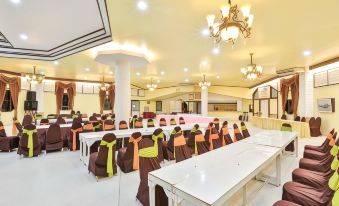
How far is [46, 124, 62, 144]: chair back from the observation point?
541cm

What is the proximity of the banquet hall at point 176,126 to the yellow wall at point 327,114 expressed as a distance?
5 centimetres

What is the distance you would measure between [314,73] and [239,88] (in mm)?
7538

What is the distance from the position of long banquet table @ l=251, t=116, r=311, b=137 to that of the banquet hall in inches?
4.0

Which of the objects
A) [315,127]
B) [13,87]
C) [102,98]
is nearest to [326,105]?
[315,127]

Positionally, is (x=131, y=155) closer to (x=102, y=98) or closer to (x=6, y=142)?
(x=6, y=142)

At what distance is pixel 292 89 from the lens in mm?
10062

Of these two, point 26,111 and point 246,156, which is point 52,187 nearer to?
point 246,156

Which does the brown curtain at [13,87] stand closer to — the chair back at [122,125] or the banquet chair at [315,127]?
the chair back at [122,125]

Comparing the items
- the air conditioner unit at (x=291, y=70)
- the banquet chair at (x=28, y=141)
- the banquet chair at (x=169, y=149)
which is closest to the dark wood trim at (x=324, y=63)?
the air conditioner unit at (x=291, y=70)

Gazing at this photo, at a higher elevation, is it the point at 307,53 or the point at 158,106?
the point at 307,53

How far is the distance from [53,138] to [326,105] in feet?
36.3

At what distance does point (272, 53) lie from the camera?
21.9 ft

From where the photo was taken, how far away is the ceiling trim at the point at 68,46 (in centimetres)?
469

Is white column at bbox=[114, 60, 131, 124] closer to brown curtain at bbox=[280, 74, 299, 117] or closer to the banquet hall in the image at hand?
the banquet hall
